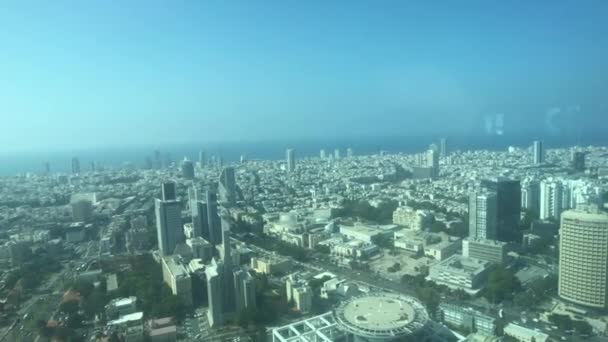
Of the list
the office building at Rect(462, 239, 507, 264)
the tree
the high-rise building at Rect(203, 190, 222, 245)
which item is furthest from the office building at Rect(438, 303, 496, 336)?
the high-rise building at Rect(203, 190, 222, 245)

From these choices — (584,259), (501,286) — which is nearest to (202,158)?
(501,286)

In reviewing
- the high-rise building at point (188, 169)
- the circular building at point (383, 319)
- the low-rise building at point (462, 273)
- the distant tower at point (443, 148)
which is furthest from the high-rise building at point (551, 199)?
the high-rise building at point (188, 169)

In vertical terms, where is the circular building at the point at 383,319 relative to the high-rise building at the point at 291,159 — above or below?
below

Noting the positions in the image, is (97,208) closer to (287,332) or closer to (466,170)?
(287,332)

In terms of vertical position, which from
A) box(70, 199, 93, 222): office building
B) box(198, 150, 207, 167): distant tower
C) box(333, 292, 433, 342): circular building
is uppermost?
box(198, 150, 207, 167): distant tower

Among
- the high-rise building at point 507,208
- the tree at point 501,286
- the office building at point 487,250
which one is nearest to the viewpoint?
the tree at point 501,286

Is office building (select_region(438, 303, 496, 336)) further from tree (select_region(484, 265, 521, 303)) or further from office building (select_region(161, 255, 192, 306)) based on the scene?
office building (select_region(161, 255, 192, 306))

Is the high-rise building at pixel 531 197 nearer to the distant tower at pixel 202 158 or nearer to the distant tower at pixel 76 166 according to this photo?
the distant tower at pixel 202 158

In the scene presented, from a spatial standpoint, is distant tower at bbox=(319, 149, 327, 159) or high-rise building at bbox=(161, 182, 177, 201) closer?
high-rise building at bbox=(161, 182, 177, 201)
